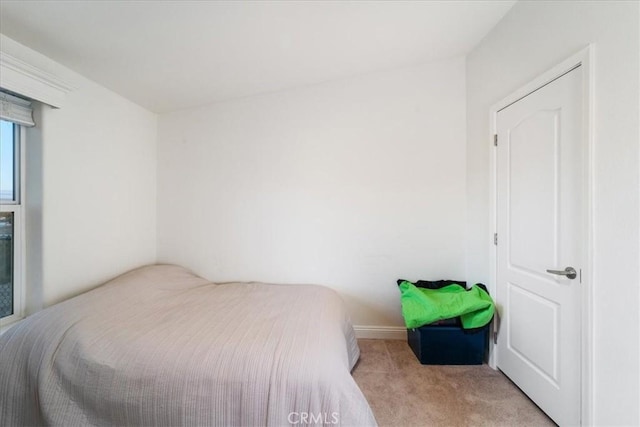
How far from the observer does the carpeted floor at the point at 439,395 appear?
4.72ft

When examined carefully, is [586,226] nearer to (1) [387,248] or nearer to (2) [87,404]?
(1) [387,248]

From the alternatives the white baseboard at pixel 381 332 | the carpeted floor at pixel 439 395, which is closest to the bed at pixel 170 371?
the carpeted floor at pixel 439 395

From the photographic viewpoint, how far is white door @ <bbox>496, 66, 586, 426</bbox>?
131cm

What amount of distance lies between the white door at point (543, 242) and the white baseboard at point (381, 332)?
2.45 feet

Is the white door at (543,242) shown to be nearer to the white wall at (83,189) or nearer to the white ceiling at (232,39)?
the white ceiling at (232,39)

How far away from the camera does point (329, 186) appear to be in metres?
→ 2.39

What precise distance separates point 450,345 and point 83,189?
2937 mm

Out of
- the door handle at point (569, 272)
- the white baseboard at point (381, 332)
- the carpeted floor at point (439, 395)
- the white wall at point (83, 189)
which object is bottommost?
the carpeted floor at point (439, 395)

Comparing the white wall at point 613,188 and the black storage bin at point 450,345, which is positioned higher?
the white wall at point 613,188

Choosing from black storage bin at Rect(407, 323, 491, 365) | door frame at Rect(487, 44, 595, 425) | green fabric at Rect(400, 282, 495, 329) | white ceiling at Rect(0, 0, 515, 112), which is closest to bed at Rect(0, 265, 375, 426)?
green fabric at Rect(400, 282, 495, 329)

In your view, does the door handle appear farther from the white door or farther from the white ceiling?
the white ceiling

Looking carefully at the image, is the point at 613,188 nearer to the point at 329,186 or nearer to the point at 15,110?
the point at 329,186

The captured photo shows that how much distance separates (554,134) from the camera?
1.42 m

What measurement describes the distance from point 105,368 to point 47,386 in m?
0.30
